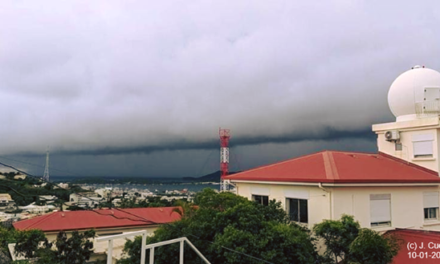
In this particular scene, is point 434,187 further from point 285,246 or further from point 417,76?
point 285,246

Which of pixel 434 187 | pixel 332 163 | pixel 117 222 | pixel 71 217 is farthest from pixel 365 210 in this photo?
pixel 71 217

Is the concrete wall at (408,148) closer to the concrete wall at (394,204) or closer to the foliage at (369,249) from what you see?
the concrete wall at (394,204)

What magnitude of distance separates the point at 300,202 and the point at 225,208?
3627mm

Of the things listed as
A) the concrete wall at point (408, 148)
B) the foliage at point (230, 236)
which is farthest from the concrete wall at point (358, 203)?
the foliage at point (230, 236)

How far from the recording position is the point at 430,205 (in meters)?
15.9

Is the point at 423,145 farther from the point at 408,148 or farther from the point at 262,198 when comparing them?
the point at 262,198

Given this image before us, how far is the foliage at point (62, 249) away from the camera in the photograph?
1792cm

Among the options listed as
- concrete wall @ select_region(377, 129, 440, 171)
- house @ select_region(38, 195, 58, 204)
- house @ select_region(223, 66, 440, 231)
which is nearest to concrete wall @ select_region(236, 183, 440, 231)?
house @ select_region(223, 66, 440, 231)

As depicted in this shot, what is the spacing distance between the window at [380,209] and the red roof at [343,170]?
72 centimetres

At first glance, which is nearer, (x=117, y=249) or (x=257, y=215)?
(x=257, y=215)

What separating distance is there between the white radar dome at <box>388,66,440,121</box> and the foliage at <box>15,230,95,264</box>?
16928mm

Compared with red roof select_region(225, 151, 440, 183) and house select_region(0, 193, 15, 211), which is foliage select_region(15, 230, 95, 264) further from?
house select_region(0, 193, 15, 211)

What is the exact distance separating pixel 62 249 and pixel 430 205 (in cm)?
1691

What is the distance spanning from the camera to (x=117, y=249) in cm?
1877
